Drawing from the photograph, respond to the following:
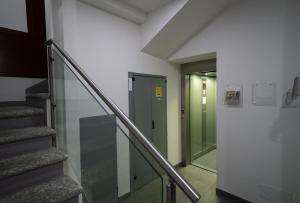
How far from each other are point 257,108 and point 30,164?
2.77 meters

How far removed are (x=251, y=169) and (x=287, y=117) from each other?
91 cm

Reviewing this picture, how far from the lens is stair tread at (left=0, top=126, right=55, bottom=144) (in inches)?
56.8

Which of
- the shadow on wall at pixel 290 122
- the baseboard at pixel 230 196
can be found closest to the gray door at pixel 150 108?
the baseboard at pixel 230 196

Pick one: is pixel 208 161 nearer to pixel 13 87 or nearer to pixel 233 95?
pixel 233 95

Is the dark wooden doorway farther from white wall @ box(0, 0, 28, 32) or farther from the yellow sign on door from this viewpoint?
the yellow sign on door

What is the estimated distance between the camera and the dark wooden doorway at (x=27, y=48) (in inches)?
88.1

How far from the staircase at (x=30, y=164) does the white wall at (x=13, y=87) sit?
2.63 feet

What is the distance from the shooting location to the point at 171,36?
9.78ft

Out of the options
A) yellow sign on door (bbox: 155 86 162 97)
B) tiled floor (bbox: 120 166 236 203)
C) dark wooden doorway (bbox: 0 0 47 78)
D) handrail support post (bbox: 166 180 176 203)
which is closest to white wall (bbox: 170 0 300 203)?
tiled floor (bbox: 120 166 236 203)

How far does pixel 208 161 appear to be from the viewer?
Result: 4148mm

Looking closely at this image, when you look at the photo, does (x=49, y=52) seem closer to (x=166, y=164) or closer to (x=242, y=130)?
(x=166, y=164)

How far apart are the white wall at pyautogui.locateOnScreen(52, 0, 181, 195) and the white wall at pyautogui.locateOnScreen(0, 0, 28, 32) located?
782mm

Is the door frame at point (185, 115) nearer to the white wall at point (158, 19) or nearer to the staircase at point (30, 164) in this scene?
the white wall at point (158, 19)

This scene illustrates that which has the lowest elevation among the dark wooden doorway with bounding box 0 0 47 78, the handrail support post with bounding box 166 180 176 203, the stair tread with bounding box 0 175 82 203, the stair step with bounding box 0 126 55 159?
the stair tread with bounding box 0 175 82 203
